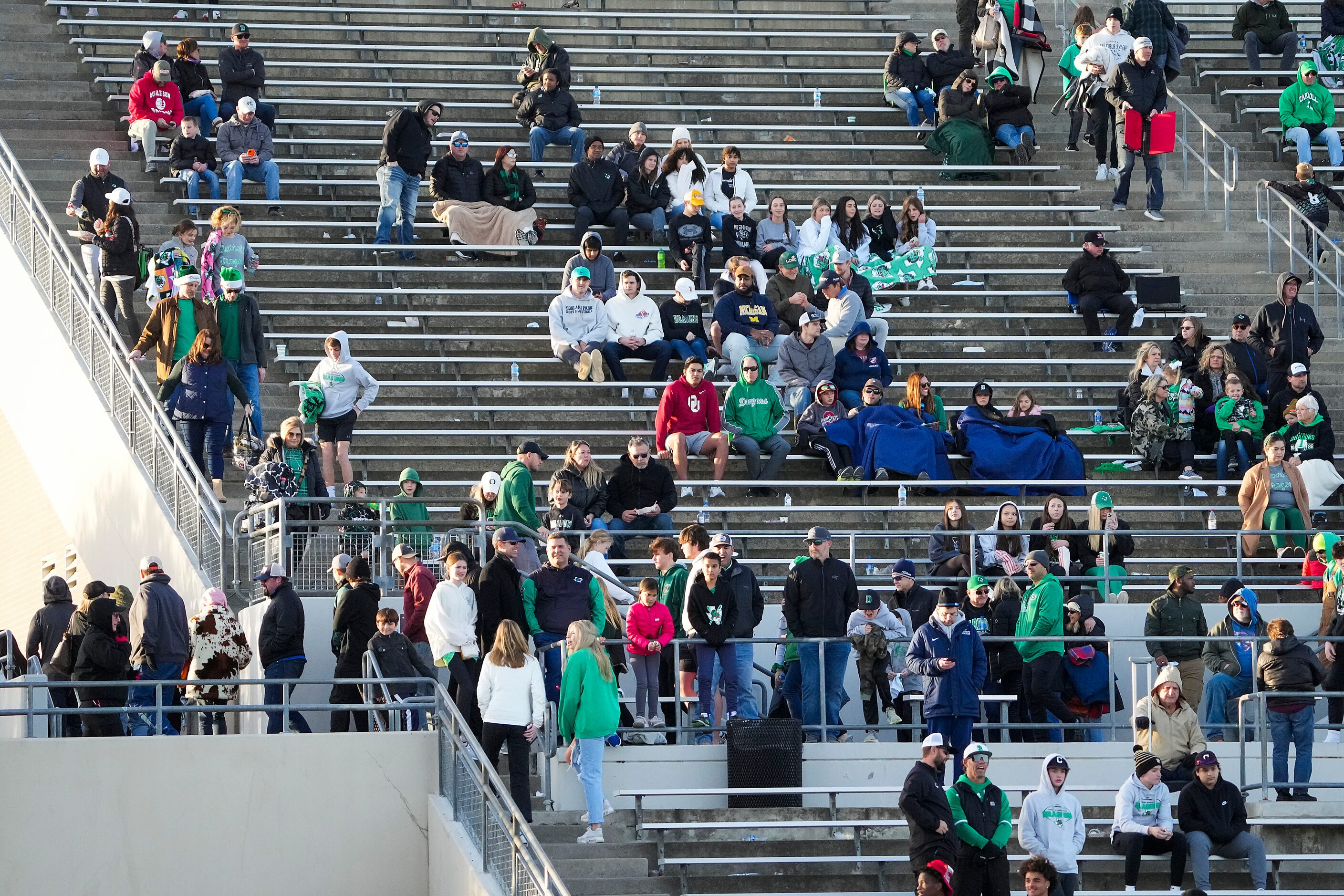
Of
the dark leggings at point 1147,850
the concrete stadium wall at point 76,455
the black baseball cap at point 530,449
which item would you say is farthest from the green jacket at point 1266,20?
the dark leggings at point 1147,850

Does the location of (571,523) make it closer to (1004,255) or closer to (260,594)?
(260,594)

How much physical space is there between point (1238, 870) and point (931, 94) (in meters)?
12.9

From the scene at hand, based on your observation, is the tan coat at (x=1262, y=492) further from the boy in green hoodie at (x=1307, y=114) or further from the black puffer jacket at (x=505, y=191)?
the black puffer jacket at (x=505, y=191)

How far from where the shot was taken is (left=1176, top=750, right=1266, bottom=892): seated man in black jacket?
48.9 feet

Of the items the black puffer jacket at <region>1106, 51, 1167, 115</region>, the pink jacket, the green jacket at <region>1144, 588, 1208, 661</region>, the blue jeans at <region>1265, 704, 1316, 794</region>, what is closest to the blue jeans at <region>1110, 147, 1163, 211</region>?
the black puffer jacket at <region>1106, 51, 1167, 115</region>

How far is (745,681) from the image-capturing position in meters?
16.5

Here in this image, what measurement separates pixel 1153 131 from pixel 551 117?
6.22m

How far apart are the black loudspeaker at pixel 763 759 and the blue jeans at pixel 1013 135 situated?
11357mm

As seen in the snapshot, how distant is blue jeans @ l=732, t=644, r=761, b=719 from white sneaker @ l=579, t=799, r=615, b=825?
4.14 feet

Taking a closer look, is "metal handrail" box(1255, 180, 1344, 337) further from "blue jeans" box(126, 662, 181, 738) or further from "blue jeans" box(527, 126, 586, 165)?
"blue jeans" box(126, 662, 181, 738)

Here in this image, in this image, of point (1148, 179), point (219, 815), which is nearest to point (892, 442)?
point (1148, 179)

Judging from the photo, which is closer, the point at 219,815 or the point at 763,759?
the point at 219,815

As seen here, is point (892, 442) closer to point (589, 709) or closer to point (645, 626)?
point (645, 626)

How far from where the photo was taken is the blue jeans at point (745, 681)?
1642 cm
